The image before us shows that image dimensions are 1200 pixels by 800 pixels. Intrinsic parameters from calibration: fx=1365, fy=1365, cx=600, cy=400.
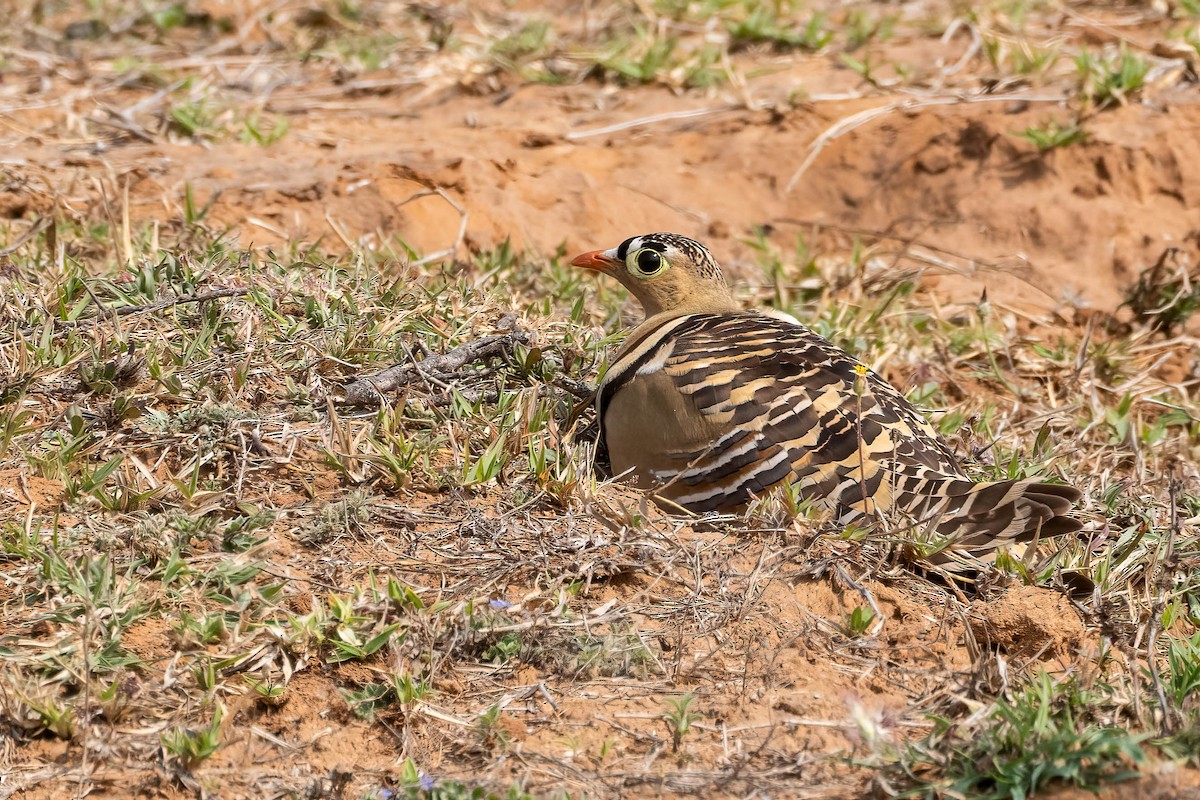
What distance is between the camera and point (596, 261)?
16.0ft

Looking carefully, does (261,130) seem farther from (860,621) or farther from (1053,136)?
(860,621)

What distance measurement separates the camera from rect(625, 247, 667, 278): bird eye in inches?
188

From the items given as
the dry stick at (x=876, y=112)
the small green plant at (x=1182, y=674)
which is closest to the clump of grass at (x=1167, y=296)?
the dry stick at (x=876, y=112)

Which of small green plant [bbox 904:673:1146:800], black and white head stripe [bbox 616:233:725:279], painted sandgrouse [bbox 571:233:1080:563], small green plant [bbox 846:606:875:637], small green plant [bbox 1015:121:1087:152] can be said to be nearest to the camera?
small green plant [bbox 904:673:1146:800]

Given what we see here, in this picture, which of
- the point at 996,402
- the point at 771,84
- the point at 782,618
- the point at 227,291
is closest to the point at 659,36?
the point at 771,84

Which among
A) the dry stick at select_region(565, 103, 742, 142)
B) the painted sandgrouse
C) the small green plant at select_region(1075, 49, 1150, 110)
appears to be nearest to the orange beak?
the painted sandgrouse

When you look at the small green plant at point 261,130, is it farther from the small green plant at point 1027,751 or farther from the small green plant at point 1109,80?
the small green plant at point 1027,751

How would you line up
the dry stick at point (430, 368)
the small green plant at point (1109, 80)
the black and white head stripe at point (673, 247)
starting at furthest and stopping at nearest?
the small green plant at point (1109, 80), the black and white head stripe at point (673, 247), the dry stick at point (430, 368)

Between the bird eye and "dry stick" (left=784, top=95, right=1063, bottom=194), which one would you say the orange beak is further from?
"dry stick" (left=784, top=95, right=1063, bottom=194)

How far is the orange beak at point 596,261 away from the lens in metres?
4.86

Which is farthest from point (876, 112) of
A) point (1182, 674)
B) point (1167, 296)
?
point (1182, 674)

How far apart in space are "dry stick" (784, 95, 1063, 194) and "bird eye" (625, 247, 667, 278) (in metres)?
2.31

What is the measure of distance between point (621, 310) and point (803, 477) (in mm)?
1838

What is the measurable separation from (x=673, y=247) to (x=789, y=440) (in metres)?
1.06
